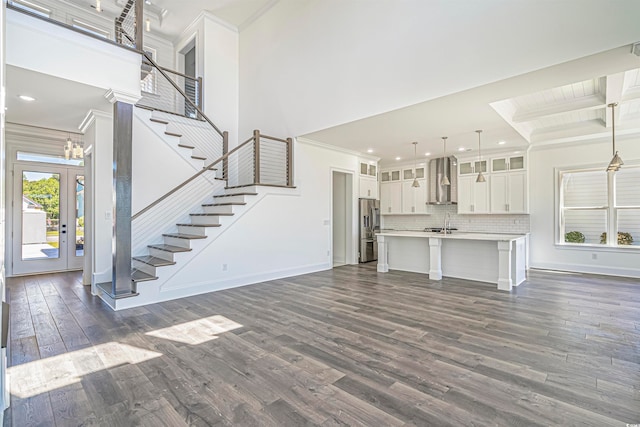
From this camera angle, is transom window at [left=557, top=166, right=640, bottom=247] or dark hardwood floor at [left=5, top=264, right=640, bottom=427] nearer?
dark hardwood floor at [left=5, top=264, right=640, bottom=427]

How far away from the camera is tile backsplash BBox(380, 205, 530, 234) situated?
7.79m

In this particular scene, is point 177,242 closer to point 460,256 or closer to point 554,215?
point 460,256

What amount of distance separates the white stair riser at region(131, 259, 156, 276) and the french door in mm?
3186

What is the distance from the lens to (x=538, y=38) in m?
3.45

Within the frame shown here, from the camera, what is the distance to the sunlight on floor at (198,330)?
3.25 meters

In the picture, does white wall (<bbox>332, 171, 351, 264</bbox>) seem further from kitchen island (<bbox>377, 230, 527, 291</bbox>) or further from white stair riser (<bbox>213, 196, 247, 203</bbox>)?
white stair riser (<bbox>213, 196, 247, 203</bbox>)

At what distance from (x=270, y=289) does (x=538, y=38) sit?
4.98 metres

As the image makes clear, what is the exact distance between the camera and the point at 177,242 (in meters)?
5.46

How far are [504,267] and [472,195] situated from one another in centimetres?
334

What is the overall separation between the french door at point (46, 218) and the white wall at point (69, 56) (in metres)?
4.29

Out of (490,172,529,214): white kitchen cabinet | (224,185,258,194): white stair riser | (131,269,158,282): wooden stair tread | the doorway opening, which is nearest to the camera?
(131,269,158,282): wooden stair tread

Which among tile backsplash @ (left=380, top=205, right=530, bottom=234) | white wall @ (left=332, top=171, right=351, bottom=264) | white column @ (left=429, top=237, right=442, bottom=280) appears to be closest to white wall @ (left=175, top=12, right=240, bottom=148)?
white wall @ (left=332, top=171, right=351, bottom=264)

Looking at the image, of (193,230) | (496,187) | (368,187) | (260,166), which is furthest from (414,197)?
(193,230)

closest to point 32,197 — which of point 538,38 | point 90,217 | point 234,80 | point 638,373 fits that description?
point 90,217
